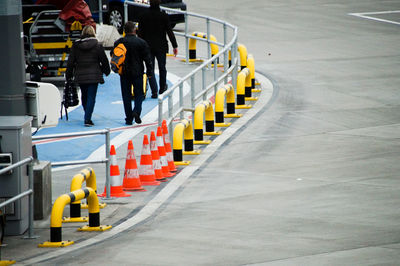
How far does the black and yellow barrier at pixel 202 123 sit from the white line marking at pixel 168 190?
0.70ft

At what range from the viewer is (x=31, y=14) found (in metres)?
23.4

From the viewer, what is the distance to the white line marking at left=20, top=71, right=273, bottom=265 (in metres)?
10.3

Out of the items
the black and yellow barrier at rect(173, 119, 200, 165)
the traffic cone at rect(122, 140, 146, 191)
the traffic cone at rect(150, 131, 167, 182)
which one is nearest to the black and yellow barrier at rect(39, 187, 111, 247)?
the traffic cone at rect(122, 140, 146, 191)

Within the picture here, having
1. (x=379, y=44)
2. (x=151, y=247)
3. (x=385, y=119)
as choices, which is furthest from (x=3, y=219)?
(x=379, y=44)

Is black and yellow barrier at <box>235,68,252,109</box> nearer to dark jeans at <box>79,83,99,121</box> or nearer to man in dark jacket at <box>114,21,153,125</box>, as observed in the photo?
man in dark jacket at <box>114,21,153,125</box>

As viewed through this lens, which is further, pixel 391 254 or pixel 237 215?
pixel 237 215

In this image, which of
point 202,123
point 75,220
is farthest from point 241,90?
point 75,220

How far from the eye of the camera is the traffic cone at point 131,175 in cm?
1312

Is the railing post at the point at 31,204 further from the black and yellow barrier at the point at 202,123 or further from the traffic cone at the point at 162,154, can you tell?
the black and yellow barrier at the point at 202,123

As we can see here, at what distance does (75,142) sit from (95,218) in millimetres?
5839

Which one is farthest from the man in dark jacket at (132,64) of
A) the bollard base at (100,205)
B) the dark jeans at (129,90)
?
the bollard base at (100,205)

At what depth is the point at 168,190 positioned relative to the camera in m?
13.0

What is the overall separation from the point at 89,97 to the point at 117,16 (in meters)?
11.3

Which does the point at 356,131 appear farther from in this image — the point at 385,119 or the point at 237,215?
the point at 237,215
